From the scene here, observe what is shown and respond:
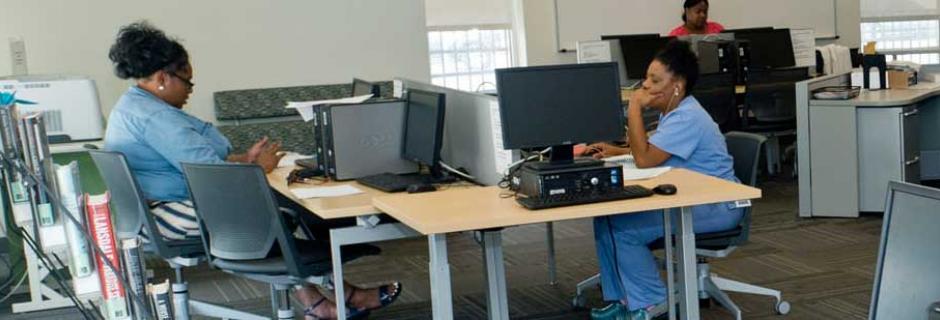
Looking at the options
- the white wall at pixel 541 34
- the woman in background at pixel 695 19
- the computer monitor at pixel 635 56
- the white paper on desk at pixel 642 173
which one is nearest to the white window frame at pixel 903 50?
the woman in background at pixel 695 19

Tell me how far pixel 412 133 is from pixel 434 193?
51 cm

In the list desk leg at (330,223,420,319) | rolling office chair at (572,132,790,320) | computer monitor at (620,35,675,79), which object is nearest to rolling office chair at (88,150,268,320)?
desk leg at (330,223,420,319)

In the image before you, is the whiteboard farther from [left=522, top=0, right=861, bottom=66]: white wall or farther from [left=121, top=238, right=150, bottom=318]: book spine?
[left=121, top=238, right=150, bottom=318]: book spine

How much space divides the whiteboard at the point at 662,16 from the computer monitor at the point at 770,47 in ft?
3.61

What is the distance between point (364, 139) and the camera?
3.64 metres

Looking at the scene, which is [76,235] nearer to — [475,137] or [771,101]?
[475,137]

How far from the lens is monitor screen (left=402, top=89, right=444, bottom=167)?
3346 millimetres

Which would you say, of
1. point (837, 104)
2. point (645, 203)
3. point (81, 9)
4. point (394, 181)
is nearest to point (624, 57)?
point (837, 104)

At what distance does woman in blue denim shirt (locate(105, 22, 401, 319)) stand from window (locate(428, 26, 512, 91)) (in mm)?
4214

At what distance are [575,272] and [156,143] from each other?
1933mm

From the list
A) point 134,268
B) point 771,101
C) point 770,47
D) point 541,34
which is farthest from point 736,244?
point 541,34

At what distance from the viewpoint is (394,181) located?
335 cm

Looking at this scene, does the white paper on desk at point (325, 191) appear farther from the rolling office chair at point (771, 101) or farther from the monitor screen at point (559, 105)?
the rolling office chair at point (771, 101)

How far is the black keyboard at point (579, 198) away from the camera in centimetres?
268
